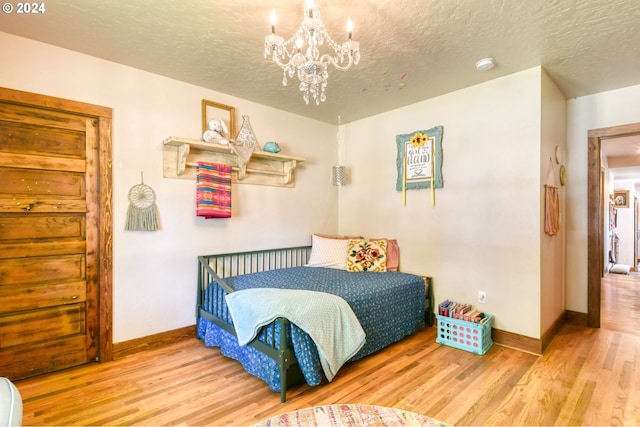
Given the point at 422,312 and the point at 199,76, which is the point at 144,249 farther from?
the point at 422,312

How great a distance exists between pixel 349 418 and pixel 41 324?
2237 millimetres

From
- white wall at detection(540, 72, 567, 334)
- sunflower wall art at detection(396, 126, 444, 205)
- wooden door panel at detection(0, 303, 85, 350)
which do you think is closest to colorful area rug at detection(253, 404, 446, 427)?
white wall at detection(540, 72, 567, 334)

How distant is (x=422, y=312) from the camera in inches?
123

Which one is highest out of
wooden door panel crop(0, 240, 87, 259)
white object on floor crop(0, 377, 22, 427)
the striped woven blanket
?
the striped woven blanket

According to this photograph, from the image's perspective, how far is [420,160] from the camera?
3371 millimetres

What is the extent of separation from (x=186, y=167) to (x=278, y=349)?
72.1 inches

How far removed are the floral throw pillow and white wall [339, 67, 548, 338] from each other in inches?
11.5

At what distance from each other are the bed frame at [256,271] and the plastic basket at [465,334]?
1.41 meters

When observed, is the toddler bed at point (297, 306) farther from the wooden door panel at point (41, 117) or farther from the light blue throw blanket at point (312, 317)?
the wooden door panel at point (41, 117)

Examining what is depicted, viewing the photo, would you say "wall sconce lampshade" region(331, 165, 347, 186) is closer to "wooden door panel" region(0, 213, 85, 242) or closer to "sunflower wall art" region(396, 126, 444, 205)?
"sunflower wall art" region(396, 126, 444, 205)

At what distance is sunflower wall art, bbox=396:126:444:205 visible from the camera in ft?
10.6

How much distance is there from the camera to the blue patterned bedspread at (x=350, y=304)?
6.66ft

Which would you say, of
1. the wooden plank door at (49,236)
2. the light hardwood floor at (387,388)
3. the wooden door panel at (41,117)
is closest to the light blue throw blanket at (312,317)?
the light hardwood floor at (387,388)

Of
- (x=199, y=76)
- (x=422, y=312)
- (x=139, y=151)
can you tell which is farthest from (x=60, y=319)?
(x=422, y=312)
